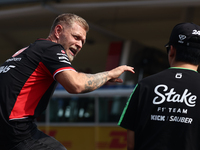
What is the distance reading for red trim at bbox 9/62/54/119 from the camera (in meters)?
2.79

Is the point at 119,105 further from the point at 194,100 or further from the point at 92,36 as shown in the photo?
the point at 92,36

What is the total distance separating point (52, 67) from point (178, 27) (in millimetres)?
1127

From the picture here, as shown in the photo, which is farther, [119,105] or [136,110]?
[119,105]

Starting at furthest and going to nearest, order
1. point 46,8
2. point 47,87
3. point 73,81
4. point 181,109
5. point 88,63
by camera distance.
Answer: point 88,63
point 46,8
point 47,87
point 73,81
point 181,109

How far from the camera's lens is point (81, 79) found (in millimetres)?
2865

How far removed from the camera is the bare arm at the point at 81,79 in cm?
277

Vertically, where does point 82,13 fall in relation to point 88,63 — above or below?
above

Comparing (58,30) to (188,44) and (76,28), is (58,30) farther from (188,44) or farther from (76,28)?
(188,44)

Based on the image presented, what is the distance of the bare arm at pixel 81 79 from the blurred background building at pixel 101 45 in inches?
300

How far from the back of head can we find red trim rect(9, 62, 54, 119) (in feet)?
3.88

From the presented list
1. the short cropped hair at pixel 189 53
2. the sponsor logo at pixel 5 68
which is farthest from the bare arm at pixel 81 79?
the short cropped hair at pixel 189 53

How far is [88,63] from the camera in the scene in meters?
24.7

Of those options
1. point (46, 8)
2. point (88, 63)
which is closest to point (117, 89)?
point (46, 8)

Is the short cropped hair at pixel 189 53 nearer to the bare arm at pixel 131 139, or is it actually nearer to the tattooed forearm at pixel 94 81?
the bare arm at pixel 131 139
